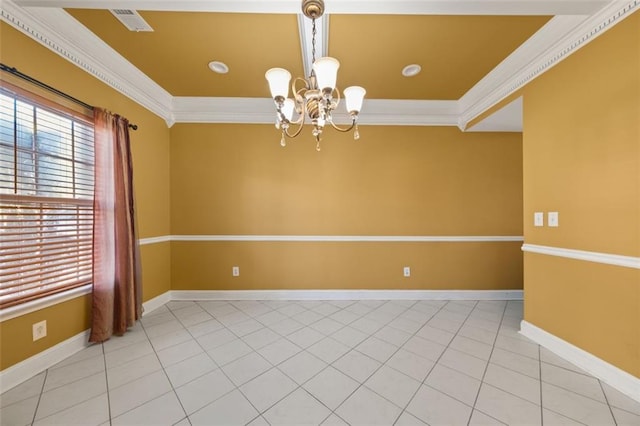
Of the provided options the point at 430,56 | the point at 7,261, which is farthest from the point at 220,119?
the point at 430,56

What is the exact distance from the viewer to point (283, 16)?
1.75 m

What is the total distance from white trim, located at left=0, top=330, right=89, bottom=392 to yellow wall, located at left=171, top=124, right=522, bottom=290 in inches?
47.2

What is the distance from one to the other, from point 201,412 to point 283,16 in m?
2.75

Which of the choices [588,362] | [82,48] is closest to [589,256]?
[588,362]

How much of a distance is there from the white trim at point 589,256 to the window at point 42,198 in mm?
4142

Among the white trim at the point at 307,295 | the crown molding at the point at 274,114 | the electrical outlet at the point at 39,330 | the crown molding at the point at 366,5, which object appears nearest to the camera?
the crown molding at the point at 366,5

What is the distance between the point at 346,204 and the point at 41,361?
123 inches

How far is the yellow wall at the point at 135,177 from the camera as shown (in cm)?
162

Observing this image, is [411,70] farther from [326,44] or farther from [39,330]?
[39,330]

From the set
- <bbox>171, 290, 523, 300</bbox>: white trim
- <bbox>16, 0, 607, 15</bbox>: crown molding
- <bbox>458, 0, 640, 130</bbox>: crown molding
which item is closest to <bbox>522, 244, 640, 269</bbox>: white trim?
<bbox>171, 290, 523, 300</bbox>: white trim

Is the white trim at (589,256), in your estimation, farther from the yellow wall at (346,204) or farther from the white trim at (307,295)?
the white trim at (307,295)

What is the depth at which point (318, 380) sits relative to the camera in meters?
1.64

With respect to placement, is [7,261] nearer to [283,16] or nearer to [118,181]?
[118,181]

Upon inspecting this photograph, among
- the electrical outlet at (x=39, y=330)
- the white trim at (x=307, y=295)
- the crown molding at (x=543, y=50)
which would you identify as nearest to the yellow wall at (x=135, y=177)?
the electrical outlet at (x=39, y=330)
